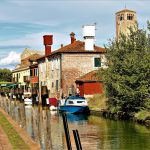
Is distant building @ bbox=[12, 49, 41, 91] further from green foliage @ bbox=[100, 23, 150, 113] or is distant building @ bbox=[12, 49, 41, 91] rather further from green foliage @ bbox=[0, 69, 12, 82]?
green foliage @ bbox=[100, 23, 150, 113]

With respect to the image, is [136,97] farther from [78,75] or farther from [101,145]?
[78,75]

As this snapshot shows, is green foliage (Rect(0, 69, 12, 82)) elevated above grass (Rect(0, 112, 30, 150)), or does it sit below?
above

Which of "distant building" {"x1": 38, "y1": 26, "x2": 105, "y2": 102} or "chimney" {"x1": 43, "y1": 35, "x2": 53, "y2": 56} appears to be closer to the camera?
"distant building" {"x1": 38, "y1": 26, "x2": 105, "y2": 102}

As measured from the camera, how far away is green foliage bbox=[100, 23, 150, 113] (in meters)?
42.4

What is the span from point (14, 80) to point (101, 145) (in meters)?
96.3

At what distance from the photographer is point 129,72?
141 ft

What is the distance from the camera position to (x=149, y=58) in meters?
41.9

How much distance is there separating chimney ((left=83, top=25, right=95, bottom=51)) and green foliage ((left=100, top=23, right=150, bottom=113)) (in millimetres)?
24303

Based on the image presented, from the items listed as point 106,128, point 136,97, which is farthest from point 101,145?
point 136,97

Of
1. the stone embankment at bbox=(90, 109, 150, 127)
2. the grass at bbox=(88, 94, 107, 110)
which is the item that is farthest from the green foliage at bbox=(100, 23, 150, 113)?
the grass at bbox=(88, 94, 107, 110)

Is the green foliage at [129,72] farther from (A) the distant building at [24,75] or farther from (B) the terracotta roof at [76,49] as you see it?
(A) the distant building at [24,75]

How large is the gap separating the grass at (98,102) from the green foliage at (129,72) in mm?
6660

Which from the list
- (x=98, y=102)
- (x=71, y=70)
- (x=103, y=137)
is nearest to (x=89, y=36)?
(x=71, y=70)

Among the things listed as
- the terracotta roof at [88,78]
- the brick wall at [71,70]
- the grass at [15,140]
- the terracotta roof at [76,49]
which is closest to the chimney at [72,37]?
the terracotta roof at [76,49]
